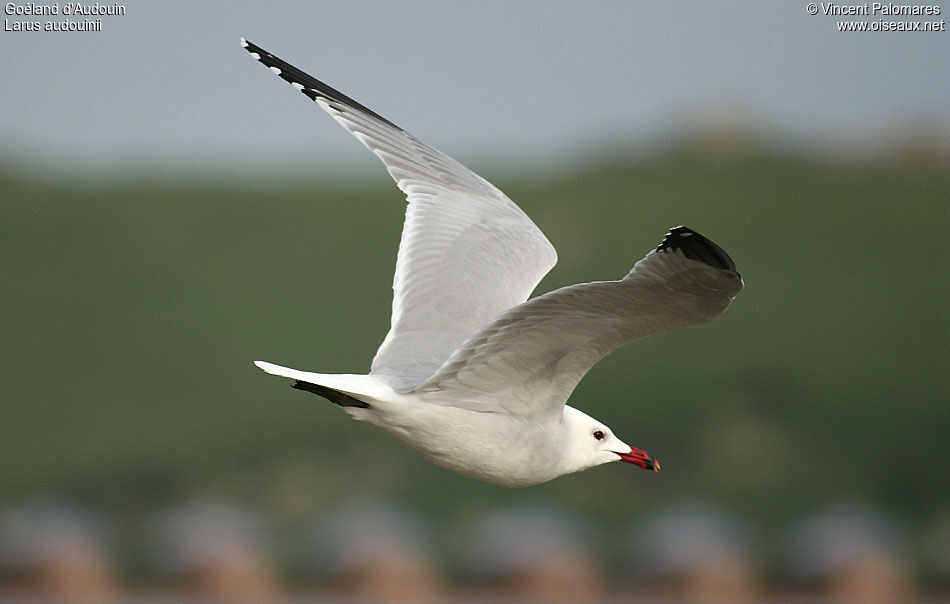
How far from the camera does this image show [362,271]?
1944 cm

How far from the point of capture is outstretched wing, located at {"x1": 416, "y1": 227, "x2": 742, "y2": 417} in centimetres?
314

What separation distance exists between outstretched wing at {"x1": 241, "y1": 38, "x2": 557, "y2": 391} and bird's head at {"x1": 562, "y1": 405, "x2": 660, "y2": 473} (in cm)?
43

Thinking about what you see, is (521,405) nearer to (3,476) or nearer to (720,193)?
(3,476)

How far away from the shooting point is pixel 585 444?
159 inches

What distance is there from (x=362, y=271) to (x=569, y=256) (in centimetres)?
305

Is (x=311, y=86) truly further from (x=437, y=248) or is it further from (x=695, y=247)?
(x=695, y=247)

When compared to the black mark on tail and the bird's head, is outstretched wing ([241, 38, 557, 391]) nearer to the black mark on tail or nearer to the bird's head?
the black mark on tail

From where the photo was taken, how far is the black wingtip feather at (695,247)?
3057mm

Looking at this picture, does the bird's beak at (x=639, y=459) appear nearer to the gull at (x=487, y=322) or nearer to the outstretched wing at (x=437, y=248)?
the gull at (x=487, y=322)

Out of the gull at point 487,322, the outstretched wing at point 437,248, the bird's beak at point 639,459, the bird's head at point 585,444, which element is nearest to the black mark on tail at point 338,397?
the gull at point 487,322

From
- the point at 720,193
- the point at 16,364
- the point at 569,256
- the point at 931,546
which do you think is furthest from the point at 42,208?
the point at 931,546

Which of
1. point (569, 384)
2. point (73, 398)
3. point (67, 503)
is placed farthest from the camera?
point (73, 398)

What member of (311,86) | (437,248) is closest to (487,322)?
(437,248)

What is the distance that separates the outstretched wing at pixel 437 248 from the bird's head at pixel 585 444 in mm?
434
